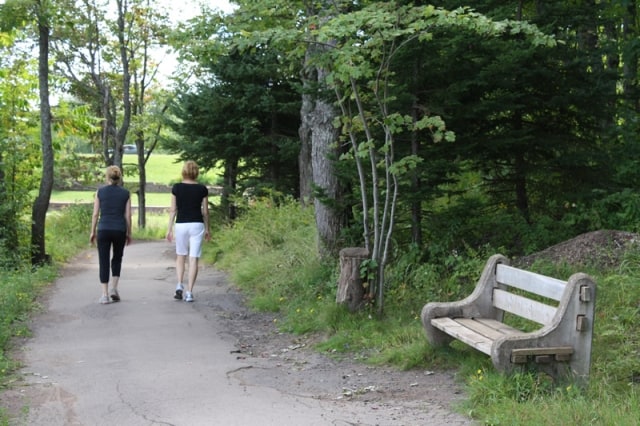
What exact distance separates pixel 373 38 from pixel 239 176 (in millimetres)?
16649

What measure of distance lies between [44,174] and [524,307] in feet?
39.2

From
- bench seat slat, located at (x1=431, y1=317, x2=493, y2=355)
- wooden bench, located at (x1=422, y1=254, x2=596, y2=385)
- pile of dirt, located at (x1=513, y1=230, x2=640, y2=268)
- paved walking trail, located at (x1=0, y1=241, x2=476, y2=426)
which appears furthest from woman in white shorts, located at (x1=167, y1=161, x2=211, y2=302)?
wooden bench, located at (x1=422, y1=254, x2=596, y2=385)

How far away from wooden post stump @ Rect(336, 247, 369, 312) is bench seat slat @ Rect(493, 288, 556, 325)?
6.65ft

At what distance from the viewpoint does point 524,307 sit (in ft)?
21.2

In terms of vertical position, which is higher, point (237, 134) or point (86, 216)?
point (237, 134)

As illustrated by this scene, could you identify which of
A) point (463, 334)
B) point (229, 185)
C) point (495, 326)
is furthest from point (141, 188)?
point (463, 334)

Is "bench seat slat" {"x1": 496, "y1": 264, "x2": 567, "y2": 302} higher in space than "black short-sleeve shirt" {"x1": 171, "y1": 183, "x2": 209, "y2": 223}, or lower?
lower

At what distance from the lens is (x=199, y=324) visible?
955 cm

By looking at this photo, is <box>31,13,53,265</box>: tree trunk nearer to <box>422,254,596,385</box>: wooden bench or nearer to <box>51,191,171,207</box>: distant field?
<box>422,254,596,385</box>: wooden bench

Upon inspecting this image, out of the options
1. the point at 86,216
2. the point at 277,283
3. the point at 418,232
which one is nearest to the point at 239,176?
the point at 86,216

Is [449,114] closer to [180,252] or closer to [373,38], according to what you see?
[373,38]

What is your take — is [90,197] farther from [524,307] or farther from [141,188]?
[524,307]

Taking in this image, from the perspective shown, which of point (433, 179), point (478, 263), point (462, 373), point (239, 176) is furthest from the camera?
point (239, 176)

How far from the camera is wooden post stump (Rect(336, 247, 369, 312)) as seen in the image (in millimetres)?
8695
